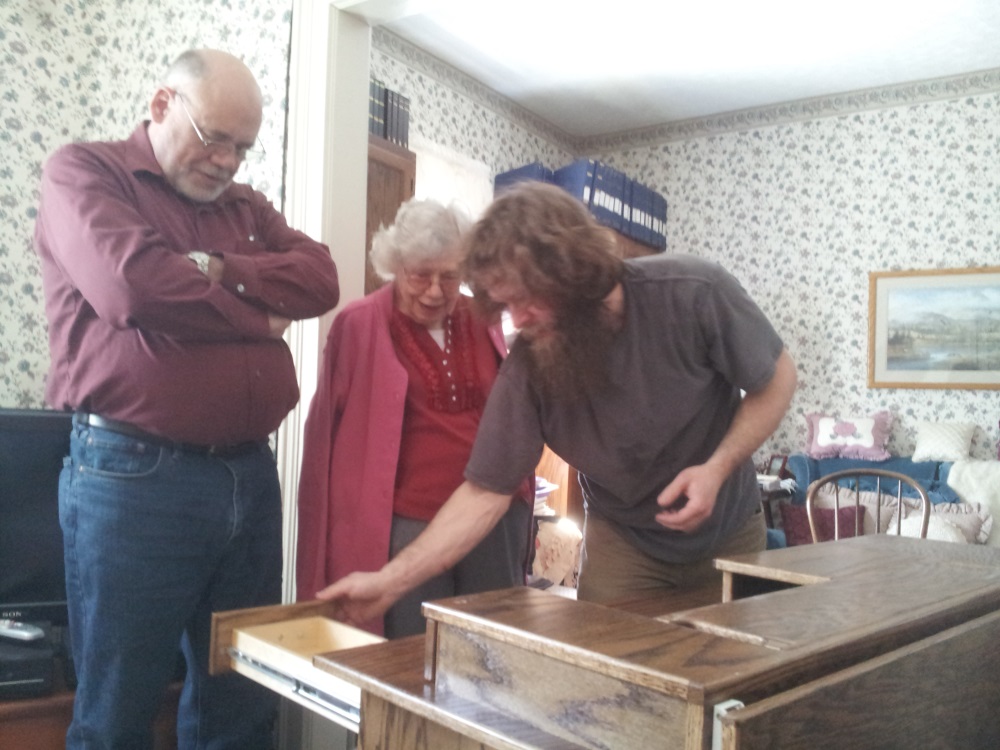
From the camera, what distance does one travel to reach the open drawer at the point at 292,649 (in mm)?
878

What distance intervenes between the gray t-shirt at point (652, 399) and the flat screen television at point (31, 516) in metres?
1.16

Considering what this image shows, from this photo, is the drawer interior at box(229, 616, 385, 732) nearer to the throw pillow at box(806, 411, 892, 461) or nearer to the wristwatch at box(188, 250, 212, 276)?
the wristwatch at box(188, 250, 212, 276)

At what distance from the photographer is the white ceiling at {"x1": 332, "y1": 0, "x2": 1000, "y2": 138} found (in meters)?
3.57

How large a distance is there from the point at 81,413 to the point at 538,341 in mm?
744

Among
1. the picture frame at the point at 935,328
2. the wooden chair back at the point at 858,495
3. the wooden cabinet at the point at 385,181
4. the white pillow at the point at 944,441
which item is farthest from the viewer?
the picture frame at the point at 935,328

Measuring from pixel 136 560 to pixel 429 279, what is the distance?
723 millimetres

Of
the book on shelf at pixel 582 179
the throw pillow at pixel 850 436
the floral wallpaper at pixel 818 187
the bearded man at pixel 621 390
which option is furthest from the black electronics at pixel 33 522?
the throw pillow at pixel 850 436

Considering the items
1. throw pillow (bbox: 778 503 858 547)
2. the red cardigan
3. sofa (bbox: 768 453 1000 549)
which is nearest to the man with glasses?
the red cardigan

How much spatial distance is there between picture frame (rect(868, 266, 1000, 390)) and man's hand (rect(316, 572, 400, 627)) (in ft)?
13.1

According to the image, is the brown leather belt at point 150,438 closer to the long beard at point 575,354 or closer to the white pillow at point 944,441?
the long beard at point 575,354

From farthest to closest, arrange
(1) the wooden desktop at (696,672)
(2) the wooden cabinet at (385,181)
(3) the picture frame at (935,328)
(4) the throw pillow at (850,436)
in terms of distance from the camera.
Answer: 1. (4) the throw pillow at (850,436)
2. (3) the picture frame at (935,328)
3. (2) the wooden cabinet at (385,181)
4. (1) the wooden desktop at (696,672)

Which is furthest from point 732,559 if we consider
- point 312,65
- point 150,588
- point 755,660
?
point 312,65

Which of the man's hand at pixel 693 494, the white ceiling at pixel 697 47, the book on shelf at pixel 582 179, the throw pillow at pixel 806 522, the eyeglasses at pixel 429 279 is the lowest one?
the throw pillow at pixel 806 522

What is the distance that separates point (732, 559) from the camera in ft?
3.93
